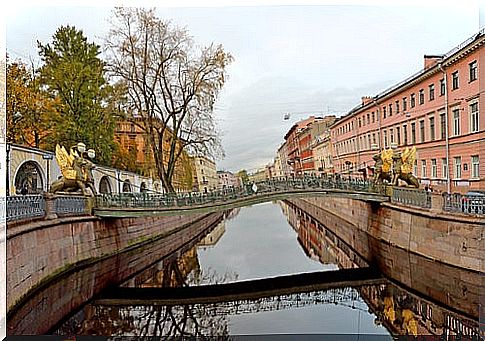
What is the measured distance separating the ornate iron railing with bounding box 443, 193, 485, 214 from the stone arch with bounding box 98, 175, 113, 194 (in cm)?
691

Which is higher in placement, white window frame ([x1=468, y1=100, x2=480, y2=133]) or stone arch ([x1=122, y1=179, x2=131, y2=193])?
white window frame ([x1=468, y1=100, x2=480, y2=133])

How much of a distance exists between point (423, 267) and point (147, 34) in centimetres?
674

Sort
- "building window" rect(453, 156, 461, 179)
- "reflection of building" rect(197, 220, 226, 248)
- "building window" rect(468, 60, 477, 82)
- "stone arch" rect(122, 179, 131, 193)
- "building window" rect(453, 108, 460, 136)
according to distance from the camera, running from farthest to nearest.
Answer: "reflection of building" rect(197, 220, 226, 248)
"stone arch" rect(122, 179, 131, 193)
"building window" rect(453, 108, 460, 136)
"building window" rect(453, 156, 461, 179)
"building window" rect(468, 60, 477, 82)

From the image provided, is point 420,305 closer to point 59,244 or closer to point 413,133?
point 59,244

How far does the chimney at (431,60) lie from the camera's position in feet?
28.0

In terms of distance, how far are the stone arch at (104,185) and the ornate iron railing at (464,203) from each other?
6.91m

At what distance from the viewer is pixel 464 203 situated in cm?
648

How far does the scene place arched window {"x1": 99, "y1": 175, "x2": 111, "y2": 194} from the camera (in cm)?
1042

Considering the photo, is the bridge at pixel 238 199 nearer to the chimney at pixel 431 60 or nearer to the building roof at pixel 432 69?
the building roof at pixel 432 69

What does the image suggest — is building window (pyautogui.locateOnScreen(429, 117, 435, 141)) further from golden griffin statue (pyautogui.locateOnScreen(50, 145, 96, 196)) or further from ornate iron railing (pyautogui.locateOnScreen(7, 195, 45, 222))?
ornate iron railing (pyautogui.locateOnScreen(7, 195, 45, 222))

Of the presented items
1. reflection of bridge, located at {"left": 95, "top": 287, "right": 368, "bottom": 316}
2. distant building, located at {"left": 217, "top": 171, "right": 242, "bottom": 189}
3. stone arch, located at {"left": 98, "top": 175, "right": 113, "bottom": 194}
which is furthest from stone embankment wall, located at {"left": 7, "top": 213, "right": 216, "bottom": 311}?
distant building, located at {"left": 217, "top": 171, "right": 242, "bottom": 189}

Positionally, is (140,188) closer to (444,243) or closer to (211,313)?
(211,313)

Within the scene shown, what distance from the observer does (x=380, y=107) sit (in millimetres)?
10953

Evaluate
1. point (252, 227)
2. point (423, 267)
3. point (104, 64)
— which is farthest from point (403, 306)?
point (252, 227)
